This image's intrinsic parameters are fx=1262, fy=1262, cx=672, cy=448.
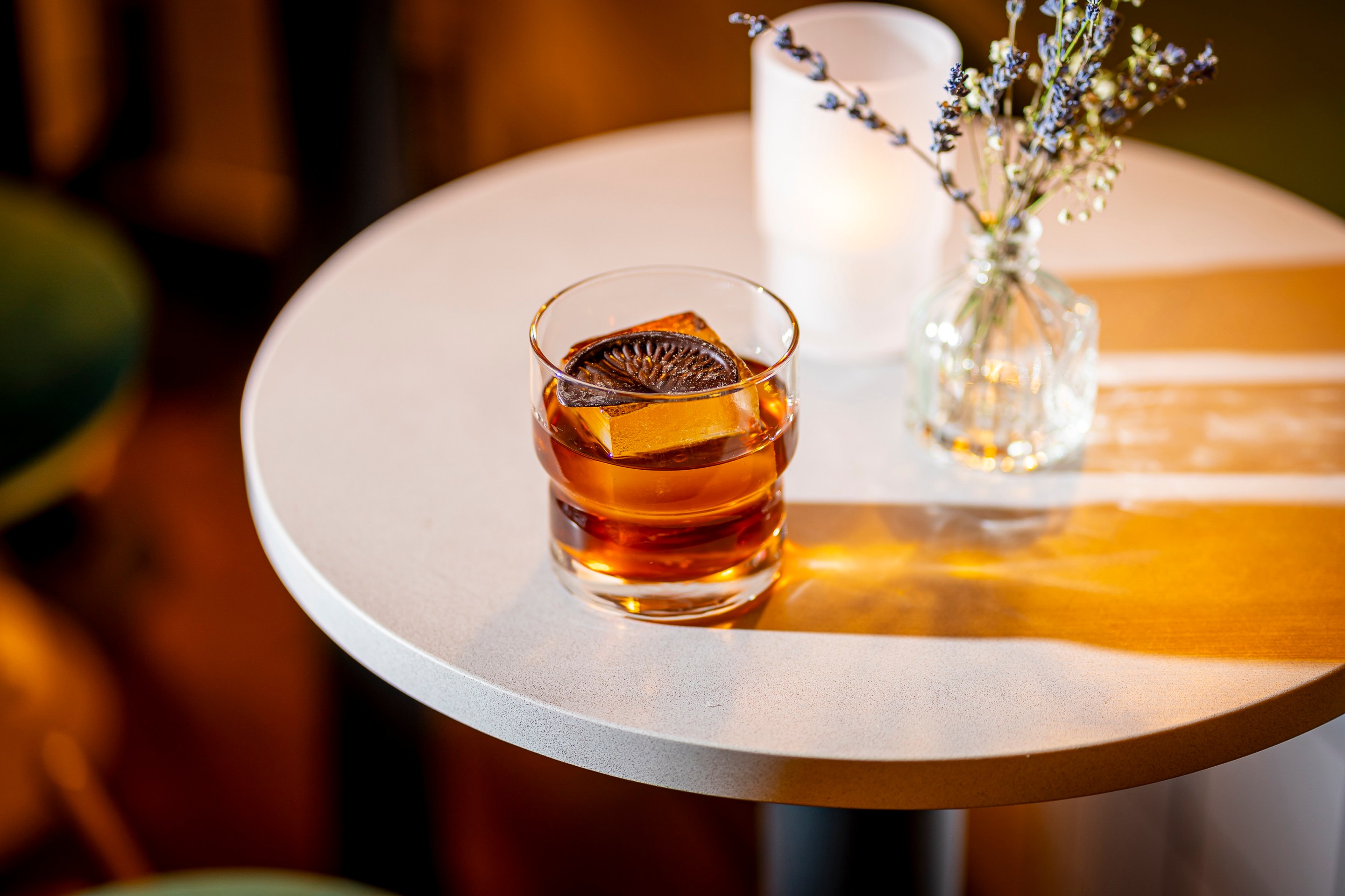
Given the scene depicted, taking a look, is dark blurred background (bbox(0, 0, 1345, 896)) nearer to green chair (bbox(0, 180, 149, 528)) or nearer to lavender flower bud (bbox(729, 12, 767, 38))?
green chair (bbox(0, 180, 149, 528))

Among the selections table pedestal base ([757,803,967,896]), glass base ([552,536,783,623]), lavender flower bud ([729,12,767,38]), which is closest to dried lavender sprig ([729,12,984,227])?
lavender flower bud ([729,12,767,38])

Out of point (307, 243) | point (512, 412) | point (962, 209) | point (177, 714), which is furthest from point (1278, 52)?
point (177, 714)

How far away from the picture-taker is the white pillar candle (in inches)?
32.2

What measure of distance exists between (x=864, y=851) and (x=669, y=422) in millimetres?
434

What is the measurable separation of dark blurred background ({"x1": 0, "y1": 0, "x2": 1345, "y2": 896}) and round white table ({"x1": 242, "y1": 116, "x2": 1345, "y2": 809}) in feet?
1.66

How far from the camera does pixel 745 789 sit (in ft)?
Answer: 1.97

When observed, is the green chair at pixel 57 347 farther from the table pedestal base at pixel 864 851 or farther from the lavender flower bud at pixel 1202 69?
the lavender flower bud at pixel 1202 69

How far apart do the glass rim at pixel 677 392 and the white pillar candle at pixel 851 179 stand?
16 centimetres

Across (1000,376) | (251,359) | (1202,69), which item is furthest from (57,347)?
(1202,69)

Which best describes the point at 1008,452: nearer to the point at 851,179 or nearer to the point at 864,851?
the point at 851,179

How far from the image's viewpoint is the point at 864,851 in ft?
2.93

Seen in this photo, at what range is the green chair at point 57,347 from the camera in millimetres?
1321

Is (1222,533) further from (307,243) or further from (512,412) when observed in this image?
(307,243)

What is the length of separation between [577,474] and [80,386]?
92cm
